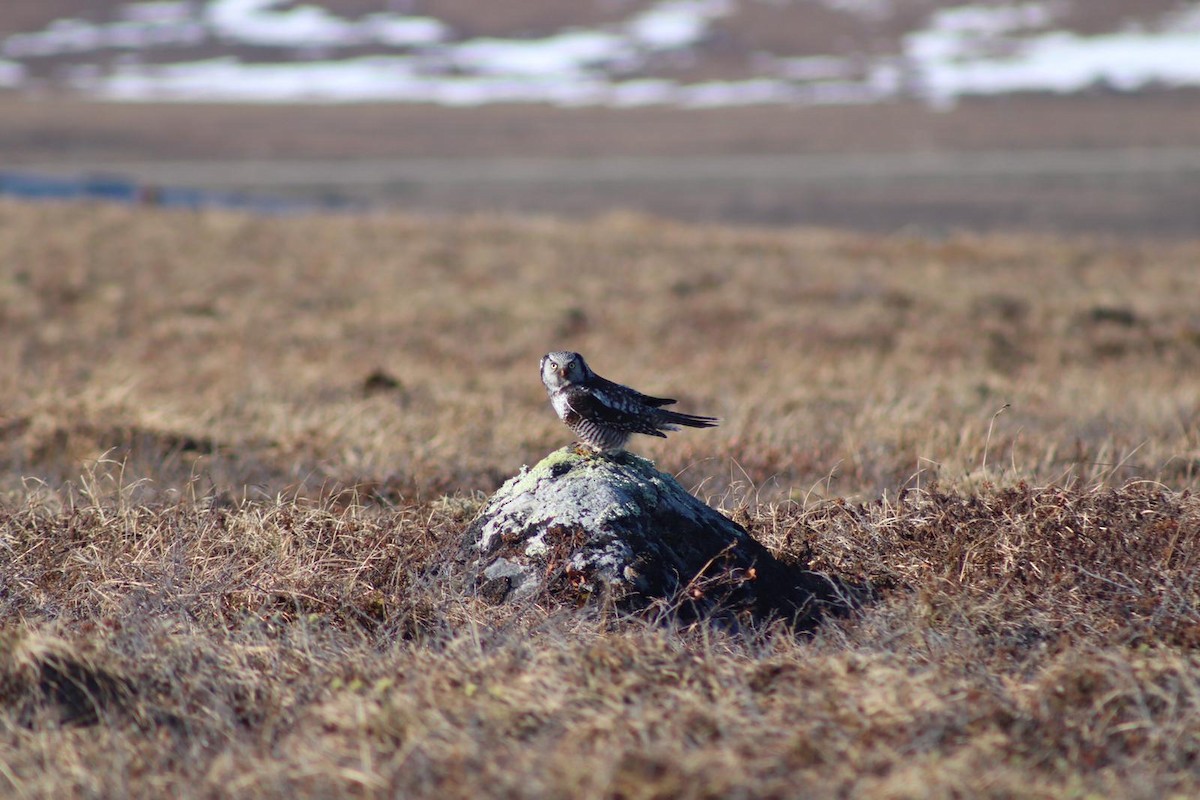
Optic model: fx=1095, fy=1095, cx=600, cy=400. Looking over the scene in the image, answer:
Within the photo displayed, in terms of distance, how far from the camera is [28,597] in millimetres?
4621

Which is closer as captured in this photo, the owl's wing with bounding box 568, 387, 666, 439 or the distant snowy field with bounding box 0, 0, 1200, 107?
the owl's wing with bounding box 568, 387, 666, 439

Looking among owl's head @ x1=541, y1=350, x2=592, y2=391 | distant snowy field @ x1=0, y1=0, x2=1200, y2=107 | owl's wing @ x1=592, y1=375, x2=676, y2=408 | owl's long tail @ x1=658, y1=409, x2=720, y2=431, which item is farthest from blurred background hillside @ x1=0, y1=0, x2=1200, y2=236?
owl's head @ x1=541, y1=350, x2=592, y2=391

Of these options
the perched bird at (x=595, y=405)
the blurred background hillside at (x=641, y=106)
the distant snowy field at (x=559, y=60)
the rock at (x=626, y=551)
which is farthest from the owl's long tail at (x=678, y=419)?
the distant snowy field at (x=559, y=60)

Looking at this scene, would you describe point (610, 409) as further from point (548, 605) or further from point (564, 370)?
point (548, 605)

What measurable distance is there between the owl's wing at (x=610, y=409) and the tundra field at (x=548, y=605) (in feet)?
2.77

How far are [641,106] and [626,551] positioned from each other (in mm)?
Result: 86335

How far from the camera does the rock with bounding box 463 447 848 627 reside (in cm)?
451

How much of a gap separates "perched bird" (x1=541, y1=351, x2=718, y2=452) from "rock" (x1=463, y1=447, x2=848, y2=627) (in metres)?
0.18

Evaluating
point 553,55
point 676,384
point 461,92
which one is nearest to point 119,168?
point 676,384

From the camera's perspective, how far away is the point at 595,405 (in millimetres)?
4707

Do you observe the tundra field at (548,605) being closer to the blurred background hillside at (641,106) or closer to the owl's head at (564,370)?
the owl's head at (564,370)

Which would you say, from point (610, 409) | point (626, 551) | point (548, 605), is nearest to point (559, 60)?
point (610, 409)

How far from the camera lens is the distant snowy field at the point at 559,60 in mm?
92812

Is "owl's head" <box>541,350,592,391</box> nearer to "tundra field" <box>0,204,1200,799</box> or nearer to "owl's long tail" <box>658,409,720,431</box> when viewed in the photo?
"owl's long tail" <box>658,409,720,431</box>
